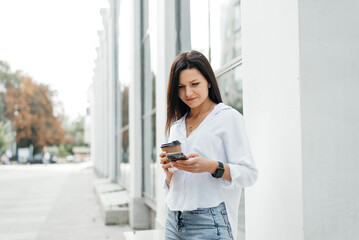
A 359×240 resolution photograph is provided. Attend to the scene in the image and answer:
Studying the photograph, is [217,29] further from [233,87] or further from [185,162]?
[185,162]

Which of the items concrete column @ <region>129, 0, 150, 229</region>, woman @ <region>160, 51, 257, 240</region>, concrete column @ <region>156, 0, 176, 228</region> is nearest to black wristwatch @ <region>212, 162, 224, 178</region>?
woman @ <region>160, 51, 257, 240</region>

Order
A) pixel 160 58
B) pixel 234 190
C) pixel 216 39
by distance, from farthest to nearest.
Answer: pixel 160 58 < pixel 216 39 < pixel 234 190

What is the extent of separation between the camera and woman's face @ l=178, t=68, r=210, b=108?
2.13 m

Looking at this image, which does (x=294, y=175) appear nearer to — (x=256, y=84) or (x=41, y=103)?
(x=256, y=84)

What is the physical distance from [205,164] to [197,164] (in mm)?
39

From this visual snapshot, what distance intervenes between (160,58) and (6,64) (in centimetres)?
6534

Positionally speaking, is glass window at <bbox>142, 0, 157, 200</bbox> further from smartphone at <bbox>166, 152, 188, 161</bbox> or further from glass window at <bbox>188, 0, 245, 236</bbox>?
smartphone at <bbox>166, 152, 188, 161</bbox>

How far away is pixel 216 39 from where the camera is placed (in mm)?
4434

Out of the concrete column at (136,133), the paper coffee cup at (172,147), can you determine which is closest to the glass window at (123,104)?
the concrete column at (136,133)

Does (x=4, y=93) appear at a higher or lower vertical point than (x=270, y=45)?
higher

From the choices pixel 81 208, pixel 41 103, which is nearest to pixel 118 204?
pixel 81 208

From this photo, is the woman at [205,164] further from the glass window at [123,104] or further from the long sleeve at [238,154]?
the glass window at [123,104]

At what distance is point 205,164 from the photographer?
6.21ft

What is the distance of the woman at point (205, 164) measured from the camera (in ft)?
6.40
